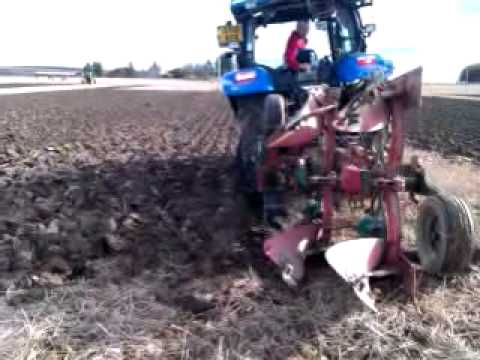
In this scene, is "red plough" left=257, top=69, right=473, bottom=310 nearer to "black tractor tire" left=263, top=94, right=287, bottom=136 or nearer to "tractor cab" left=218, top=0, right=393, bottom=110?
"black tractor tire" left=263, top=94, right=287, bottom=136

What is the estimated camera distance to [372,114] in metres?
3.61

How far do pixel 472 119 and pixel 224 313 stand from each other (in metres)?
11.1

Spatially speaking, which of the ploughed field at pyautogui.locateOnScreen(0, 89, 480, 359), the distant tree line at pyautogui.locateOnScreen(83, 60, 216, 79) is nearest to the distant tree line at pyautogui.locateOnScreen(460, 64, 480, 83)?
the distant tree line at pyautogui.locateOnScreen(83, 60, 216, 79)

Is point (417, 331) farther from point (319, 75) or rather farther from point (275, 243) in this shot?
point (319, 75)

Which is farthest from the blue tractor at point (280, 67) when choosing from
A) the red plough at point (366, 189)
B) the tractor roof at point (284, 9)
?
the red plough at point (366, 189)

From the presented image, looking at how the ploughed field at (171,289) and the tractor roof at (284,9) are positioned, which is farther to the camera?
the tractor roof at (284,9)

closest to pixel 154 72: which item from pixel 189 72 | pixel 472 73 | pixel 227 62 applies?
pixel 189 72

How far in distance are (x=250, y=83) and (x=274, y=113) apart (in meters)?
Result: 0.68

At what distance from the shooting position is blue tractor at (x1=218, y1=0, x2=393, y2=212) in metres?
4.92

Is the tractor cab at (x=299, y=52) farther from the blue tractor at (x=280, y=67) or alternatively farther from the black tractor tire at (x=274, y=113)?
the black tractor tire at (x=274, y=113)

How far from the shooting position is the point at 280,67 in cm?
531

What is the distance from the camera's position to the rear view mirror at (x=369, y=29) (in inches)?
203

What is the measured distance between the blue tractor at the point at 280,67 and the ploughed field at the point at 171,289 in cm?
71

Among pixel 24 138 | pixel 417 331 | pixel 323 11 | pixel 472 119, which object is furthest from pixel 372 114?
pixel 472 119
